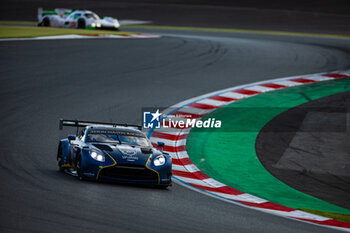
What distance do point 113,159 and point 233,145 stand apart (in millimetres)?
4789

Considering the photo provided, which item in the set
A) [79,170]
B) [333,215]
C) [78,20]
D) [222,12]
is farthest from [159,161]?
[222,12]

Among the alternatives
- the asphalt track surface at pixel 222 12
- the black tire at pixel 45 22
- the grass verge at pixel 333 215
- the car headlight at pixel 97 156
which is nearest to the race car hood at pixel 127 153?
the car headlight at pixel 97 156

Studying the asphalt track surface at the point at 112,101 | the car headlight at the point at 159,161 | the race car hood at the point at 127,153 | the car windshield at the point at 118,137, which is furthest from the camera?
the car windshield at the point at 118,137

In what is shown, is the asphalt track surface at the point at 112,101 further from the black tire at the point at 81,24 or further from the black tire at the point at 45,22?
the black tire at the point at 45,22

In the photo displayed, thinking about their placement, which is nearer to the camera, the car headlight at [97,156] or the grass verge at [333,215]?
the grass verge at [333,215]

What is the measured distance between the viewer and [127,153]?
31.7 feet

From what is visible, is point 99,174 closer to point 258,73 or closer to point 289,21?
point 258,73

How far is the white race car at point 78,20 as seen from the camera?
34.1m

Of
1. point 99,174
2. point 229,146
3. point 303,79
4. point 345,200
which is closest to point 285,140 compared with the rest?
point 229,146

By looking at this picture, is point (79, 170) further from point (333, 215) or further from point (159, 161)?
point (333, 215)

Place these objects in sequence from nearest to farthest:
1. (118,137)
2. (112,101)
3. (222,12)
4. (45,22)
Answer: (118,137) → (112,101) → (45,22) → (222,12)

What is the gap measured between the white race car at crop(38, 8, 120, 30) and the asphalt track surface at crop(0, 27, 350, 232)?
21.8 feet

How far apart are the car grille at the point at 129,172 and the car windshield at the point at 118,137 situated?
35.9 inches

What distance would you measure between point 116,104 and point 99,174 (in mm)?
6862
